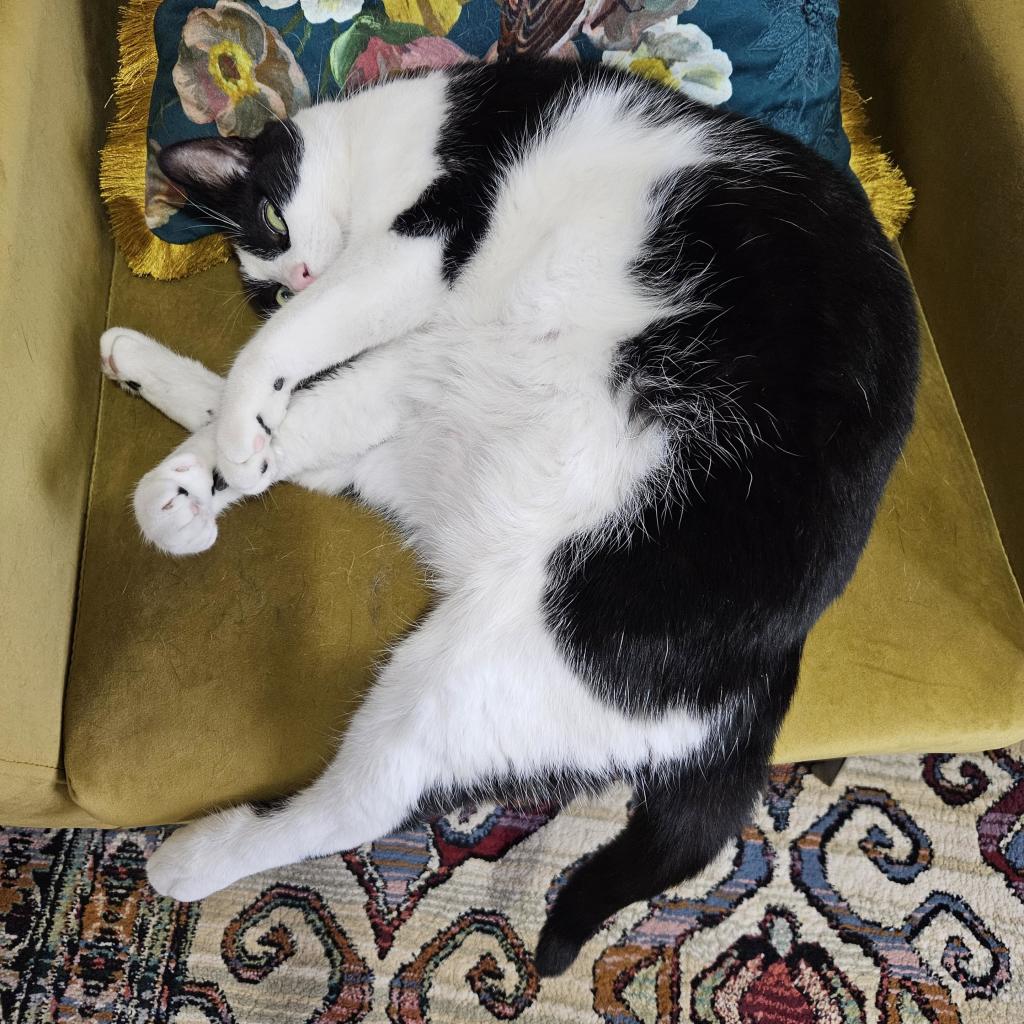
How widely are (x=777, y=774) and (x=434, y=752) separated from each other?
0.78 meters

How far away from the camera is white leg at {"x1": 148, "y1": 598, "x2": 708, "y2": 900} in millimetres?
877

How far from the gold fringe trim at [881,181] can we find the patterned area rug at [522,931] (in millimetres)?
956

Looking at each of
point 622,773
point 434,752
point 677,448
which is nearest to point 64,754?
point 434,752

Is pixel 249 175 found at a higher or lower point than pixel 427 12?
lower

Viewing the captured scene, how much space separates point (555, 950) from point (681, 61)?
3.97 ft

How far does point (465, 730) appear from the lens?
2.88 feet

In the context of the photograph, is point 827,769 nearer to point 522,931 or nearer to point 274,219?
point 522,931

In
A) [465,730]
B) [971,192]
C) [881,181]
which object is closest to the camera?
[465,730]

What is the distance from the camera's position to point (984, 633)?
103cm

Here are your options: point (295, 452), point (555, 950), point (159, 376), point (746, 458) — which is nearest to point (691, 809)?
A: point (555, 950)

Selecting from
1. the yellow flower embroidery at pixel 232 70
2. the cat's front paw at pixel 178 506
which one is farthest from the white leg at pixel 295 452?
the yellow flower embroidery at pixel 232 70

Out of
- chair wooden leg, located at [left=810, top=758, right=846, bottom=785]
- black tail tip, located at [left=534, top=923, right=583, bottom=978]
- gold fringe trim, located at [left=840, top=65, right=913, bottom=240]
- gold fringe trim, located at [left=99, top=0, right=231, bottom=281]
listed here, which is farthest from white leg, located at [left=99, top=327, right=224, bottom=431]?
chair wooden leg, located at [left=810, top=758, right=846, bottom=785]

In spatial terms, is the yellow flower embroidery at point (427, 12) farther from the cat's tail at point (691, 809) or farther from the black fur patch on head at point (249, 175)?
the cat's tail at point (691, 809)

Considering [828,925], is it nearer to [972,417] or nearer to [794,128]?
[972,417]
